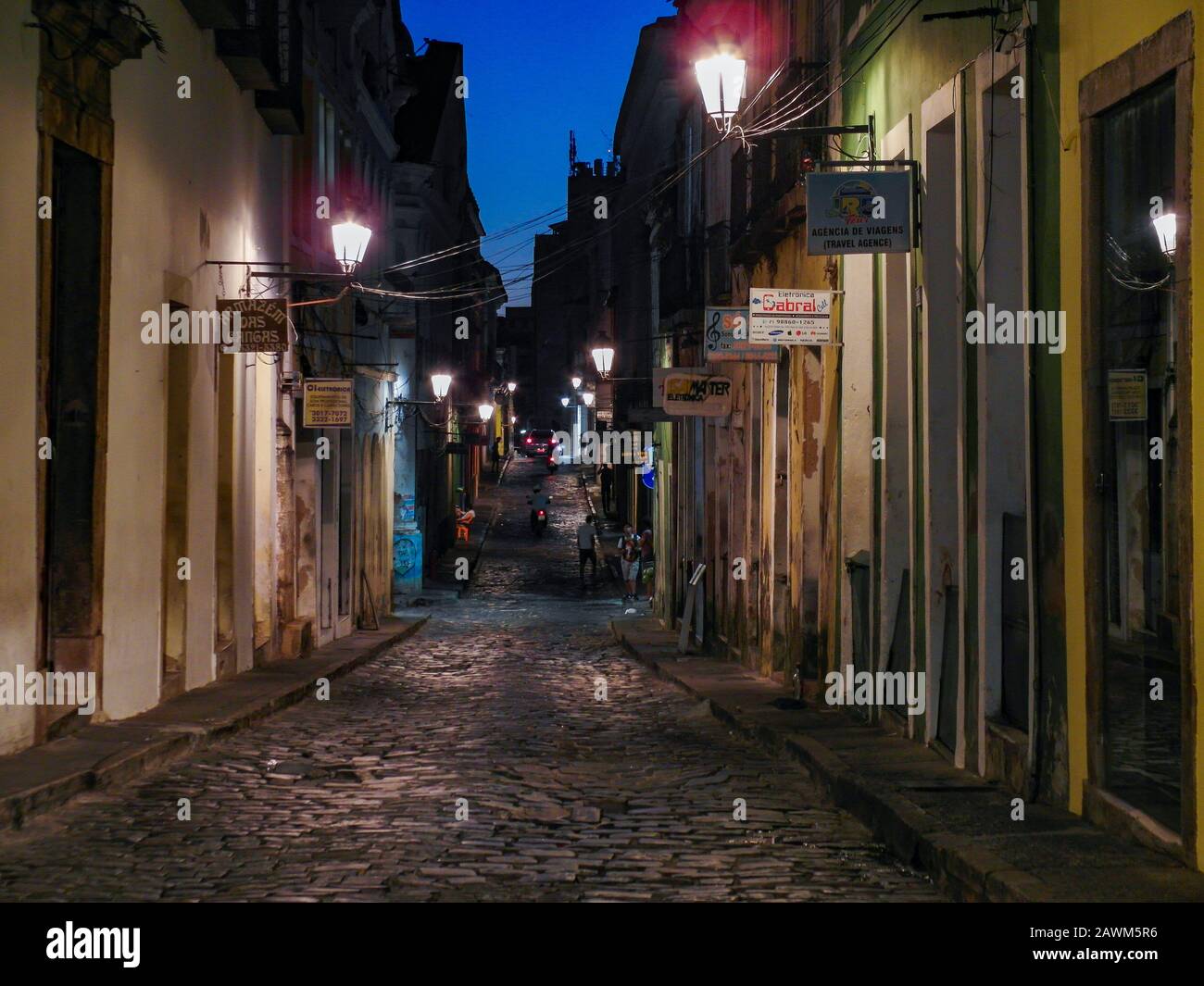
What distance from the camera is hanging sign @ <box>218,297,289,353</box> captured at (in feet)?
48.5

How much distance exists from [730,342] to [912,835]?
29.6ft

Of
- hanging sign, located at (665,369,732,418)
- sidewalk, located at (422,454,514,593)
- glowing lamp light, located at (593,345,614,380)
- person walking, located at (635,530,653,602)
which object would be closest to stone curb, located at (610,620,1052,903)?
hanging sign, located at (665,369,732,418)

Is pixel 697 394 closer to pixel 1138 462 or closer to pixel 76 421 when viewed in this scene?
pixel 76 421

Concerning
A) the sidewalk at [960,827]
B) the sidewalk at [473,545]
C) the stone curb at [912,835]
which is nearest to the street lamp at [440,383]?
the sidewalk at [473,545]

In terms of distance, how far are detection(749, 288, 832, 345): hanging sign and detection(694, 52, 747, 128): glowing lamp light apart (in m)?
2.35

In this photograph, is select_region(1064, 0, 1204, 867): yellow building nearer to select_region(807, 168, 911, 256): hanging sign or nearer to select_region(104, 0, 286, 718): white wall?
select_region(807, 168, 911, 256): hanging sign

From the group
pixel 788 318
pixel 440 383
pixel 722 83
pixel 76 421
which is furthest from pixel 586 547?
pixel 722 83

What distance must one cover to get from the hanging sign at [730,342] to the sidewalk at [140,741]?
5618 mm

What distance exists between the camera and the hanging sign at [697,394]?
2005 cm

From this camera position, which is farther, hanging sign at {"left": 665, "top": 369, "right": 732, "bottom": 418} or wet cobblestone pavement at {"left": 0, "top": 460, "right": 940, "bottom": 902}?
hanging sign at {"left": 665, "top": 369, "right": 732, "bottom": 418}
